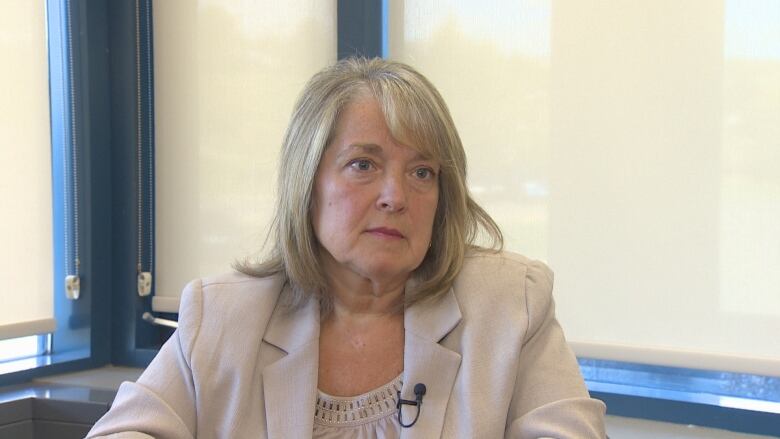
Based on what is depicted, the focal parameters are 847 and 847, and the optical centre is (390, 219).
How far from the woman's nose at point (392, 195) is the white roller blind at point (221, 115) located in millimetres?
1149

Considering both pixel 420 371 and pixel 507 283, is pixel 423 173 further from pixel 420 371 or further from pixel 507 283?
pixel 420 371

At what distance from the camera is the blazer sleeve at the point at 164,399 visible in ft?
5.32

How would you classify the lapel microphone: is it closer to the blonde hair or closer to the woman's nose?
the blonde hair

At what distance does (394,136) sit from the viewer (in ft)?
5.48

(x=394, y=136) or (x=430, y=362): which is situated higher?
(x=394, y=136)

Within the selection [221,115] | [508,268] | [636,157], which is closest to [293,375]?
[508,268]

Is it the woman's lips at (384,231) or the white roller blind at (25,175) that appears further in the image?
the white roller blind at (25,175)

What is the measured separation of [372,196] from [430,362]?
13.6 inches

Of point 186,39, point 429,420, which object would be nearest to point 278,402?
point 429,420

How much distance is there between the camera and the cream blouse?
1631 millimetres

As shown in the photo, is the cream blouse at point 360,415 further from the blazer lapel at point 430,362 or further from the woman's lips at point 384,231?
the woman's lips at point 384,231

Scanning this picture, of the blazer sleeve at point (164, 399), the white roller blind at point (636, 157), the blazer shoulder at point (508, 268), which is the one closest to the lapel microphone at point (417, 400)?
the blazer shoulder at point (508, 268)

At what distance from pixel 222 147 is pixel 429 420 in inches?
60.9

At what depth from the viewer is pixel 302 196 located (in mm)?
1759
